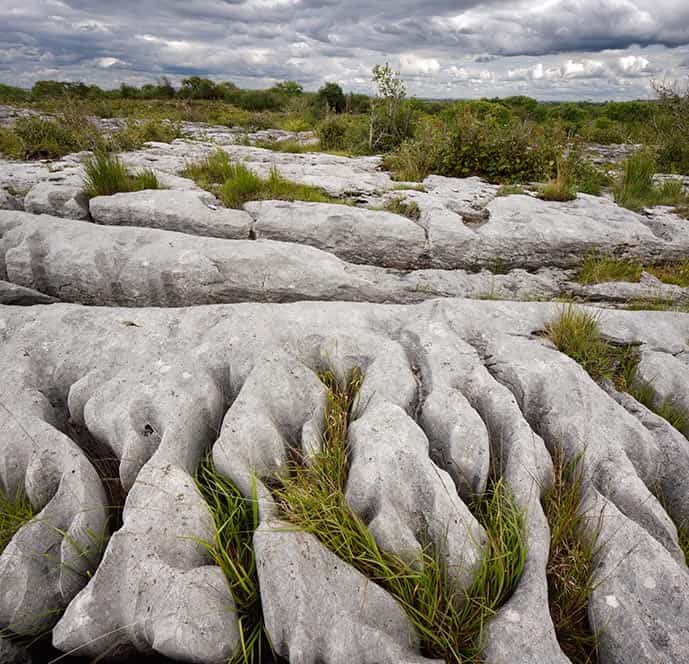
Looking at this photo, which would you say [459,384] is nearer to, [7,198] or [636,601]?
[636,601]

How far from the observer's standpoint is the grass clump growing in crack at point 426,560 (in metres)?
2.34

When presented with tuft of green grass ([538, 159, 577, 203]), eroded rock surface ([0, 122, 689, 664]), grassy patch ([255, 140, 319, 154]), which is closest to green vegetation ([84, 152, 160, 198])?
eroded rock surface ([0, 122, 689, 664])

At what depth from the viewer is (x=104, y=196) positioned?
702 centimetres

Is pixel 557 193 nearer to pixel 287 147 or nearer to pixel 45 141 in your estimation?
pixel 287 147

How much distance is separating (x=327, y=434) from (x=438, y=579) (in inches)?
48.5

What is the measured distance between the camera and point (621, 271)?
620 centimetres

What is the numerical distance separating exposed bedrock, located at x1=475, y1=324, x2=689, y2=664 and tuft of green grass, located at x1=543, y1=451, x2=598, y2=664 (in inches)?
2.3

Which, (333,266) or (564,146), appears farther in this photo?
(564,146)

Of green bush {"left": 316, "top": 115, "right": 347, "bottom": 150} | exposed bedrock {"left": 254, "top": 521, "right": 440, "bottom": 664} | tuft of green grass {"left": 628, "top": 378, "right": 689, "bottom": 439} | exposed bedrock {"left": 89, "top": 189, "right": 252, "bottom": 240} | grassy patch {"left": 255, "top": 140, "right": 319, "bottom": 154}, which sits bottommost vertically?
exposed bedrock {"left": 254, "top": 521, "right": 440, "bottom": 664}

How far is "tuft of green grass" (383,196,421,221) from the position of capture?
696 cm

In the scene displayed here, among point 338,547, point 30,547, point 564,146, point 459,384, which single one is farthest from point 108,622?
point 564,146

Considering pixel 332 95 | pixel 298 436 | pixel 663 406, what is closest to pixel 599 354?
pixel 663 406

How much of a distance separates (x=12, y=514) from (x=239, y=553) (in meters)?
1.73

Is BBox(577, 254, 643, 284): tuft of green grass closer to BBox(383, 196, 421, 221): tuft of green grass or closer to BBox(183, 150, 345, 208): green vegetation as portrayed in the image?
BBox(383, 196, 421, 221): tuft of green grass
